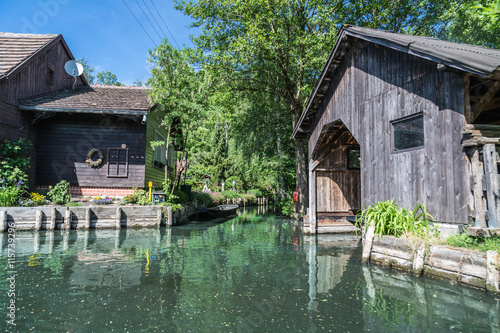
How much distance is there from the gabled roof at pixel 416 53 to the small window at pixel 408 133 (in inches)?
60.1

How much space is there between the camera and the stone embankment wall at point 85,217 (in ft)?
45.4

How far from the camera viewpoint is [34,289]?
5.65 m

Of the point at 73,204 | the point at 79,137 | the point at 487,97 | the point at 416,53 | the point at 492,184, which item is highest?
the point at 416,53

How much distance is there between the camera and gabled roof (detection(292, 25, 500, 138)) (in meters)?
5.83

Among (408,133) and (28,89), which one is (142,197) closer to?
(28,89)

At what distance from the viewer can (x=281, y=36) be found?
54.2ft

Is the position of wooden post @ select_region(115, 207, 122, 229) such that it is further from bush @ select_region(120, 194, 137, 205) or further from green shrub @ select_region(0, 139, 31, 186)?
green shrub @ select_region(0, 139, 31, 186)

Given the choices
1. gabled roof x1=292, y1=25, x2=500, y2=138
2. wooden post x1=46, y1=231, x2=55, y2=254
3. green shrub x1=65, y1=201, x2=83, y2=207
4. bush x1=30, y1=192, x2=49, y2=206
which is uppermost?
gabled roof x1=292, y1=25, x2=500, y2=138

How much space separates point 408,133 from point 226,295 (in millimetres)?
5760

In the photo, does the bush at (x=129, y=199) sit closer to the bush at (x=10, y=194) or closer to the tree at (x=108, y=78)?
the bush at (x=10, y=194)

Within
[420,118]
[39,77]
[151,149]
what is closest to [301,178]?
[151,149]

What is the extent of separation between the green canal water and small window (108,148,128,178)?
29.2 ft

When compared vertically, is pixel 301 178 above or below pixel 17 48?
below

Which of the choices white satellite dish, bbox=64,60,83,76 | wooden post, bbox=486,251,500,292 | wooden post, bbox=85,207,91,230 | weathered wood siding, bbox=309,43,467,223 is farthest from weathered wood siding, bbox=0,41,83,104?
wooden post, bbox=486,251,500,292
